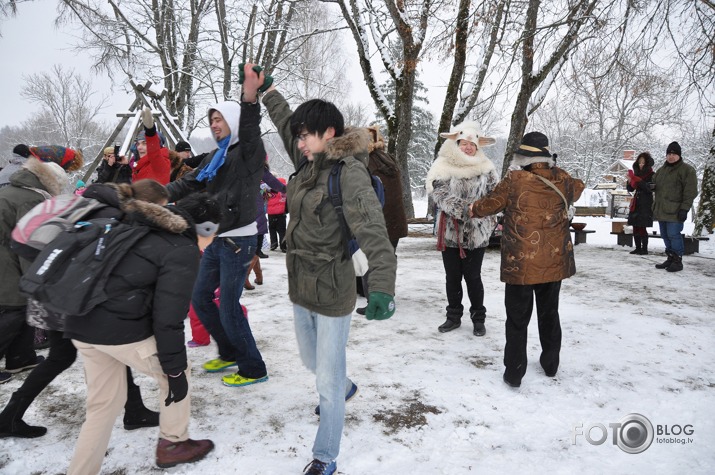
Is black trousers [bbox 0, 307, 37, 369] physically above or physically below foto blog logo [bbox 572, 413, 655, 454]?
above

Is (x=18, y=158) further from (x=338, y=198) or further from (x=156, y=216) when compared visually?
(x=338, y=198)

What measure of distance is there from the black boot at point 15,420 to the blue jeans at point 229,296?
1.17 meters

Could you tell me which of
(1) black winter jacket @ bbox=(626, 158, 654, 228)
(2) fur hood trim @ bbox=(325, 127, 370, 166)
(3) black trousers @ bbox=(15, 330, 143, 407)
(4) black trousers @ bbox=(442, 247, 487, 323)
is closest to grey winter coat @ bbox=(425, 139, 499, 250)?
(4) black trousers @ bbox=(442, 247, 487, 323)

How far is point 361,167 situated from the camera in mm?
2189

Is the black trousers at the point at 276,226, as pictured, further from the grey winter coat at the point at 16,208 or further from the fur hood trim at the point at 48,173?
Answer: the grey winter coat at the point at 16,208

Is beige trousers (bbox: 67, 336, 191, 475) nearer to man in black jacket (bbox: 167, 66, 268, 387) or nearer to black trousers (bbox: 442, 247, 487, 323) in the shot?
man in black jacket (bbox: 167, 66, 268, 387)

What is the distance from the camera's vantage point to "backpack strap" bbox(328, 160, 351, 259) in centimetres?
215

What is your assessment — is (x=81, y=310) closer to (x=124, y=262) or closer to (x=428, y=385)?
(x=124, y=262)

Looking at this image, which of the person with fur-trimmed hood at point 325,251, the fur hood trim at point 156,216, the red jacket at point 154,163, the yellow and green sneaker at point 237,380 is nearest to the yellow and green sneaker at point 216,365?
the yellow and green sneaker at point 237,380

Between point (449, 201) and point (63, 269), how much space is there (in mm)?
3319

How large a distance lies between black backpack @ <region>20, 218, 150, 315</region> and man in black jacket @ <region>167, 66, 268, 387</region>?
101 cm

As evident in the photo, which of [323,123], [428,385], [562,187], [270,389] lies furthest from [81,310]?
[562,187]

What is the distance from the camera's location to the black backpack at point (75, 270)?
1854mm

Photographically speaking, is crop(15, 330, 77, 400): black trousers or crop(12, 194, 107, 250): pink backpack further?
crop(15, 330, 77, 400): black trousers
